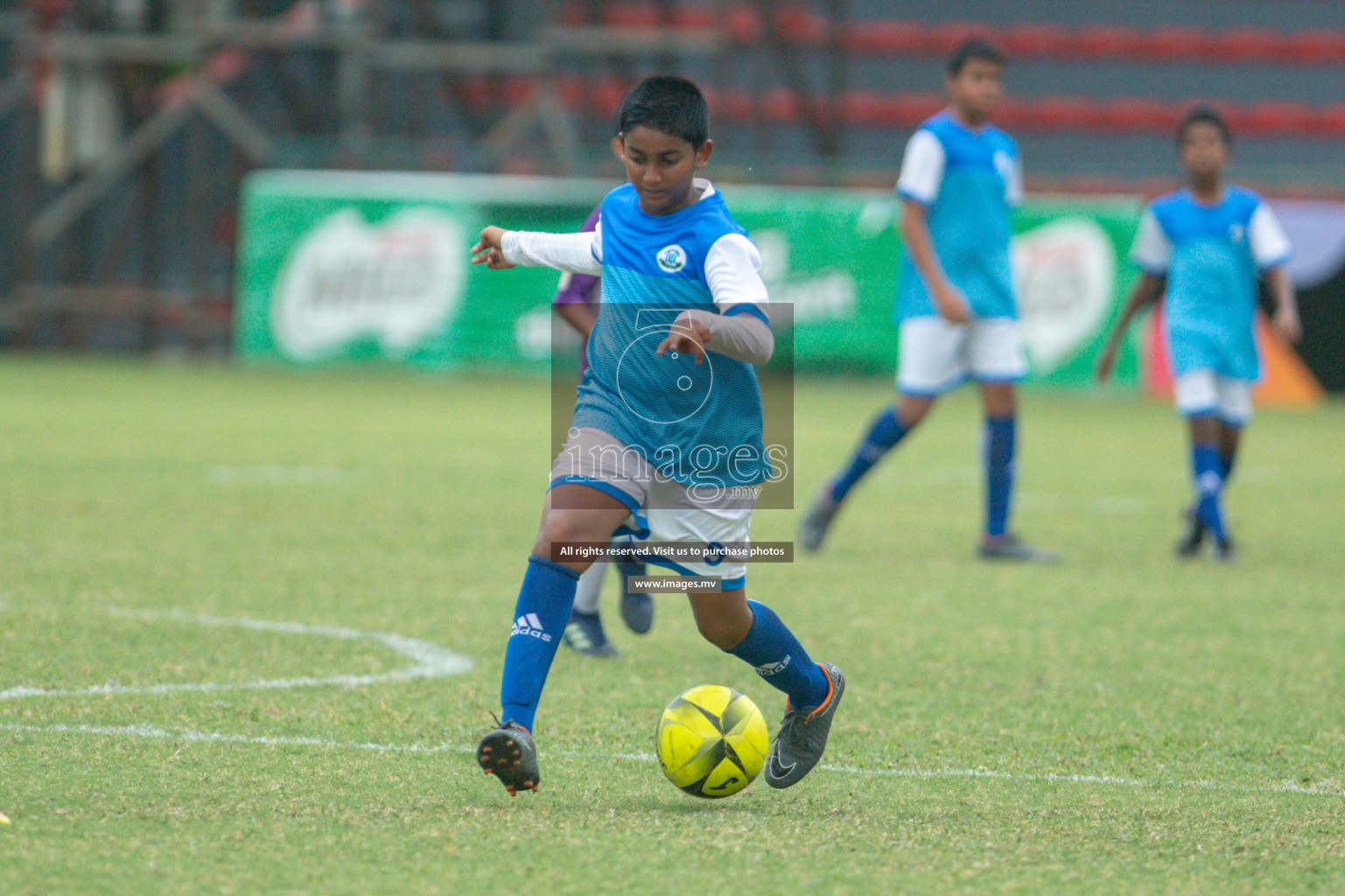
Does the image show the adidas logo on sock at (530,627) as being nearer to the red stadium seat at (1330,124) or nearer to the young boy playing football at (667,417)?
the young boy playing football at (667,417)

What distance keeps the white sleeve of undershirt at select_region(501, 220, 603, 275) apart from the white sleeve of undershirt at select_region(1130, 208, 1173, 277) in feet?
15.6

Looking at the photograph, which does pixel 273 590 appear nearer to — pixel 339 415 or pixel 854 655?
pixel 854 655

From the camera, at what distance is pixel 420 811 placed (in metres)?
3.32

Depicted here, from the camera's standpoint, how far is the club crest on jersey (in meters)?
3.66

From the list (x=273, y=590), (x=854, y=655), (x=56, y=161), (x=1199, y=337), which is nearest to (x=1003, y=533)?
(x=1199, y=337)

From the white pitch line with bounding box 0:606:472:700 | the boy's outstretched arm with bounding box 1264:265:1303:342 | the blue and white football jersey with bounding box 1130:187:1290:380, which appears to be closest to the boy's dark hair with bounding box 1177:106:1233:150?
the blue and white football jersey with bounding box 1130:187:1290:380

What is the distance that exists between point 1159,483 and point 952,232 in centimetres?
354

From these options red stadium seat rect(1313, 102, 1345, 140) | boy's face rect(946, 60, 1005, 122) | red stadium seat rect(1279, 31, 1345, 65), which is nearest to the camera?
boy's face rect(946, 60, 1005, 122)

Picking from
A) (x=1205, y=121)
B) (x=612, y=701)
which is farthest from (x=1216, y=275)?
(x=612, y=701)

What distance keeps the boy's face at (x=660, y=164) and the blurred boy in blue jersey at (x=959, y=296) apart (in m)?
3.88

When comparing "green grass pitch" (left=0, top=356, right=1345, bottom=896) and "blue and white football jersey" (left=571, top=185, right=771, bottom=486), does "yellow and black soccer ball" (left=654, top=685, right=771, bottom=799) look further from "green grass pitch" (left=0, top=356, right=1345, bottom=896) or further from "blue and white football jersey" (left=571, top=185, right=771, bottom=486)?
"blue and white football jersey" (left=571, top=185, right=771, bottom=486)

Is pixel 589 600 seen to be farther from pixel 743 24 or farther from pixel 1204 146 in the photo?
pixel 743 24

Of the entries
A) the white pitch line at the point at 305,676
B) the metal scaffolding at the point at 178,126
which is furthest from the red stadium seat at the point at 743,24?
the white pitch line at the point at 305,676

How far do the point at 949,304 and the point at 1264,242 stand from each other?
1.64 metres
